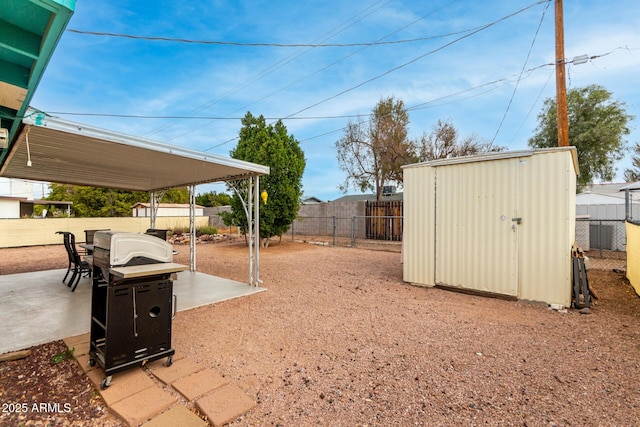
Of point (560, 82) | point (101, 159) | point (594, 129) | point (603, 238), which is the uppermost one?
point (594, 129)

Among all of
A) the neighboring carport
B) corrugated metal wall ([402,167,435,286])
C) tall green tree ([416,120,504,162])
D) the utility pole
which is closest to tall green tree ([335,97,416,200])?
tall green tree ([416,120,504,162])

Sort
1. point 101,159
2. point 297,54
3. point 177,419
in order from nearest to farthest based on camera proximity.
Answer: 1. point 177,419
2. point 101,159
3. point 297,54

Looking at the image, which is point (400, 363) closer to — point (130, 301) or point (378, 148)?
point (130, 301)

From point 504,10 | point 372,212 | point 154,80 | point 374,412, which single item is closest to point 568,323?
point 374,412

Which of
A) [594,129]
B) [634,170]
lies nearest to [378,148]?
[594,129]

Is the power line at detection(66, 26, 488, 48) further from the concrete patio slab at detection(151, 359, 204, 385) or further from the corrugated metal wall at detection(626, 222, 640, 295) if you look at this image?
the corrugated metal wall at detection(626, 222, 640, 295)

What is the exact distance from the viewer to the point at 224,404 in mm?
1950

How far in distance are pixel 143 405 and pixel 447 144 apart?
16.6m

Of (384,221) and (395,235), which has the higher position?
(384,221)

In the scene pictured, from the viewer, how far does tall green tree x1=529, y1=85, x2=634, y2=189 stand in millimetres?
11164

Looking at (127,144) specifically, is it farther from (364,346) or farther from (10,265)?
(10,265)

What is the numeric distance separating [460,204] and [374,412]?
3.90 metres

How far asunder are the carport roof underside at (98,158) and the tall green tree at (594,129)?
1324cm

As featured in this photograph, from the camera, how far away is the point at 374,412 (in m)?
1.89
